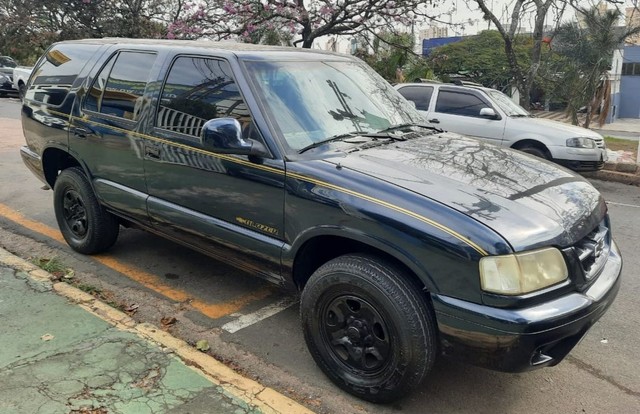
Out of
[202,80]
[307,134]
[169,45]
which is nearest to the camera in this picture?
[307,134]

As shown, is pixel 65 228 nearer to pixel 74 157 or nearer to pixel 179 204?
pixel 74 157

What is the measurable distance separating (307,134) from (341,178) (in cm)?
55

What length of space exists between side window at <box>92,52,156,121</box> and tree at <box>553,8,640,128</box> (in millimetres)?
16402

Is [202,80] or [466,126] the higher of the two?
[202,80]

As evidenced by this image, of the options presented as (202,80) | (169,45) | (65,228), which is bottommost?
(65,228)

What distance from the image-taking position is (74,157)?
4715mm

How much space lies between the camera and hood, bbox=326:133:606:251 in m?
2.65

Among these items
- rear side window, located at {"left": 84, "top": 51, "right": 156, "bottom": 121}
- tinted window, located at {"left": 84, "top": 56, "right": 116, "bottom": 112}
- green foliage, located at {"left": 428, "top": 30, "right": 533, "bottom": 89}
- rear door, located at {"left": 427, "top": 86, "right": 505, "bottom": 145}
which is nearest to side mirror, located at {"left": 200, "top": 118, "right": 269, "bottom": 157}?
rear side window, located at {"left": 84, "top": 51, "right": 156, "bottom": 121}

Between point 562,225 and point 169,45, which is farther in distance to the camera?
point 169,45

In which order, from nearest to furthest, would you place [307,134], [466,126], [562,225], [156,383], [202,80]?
[562,225]
[156,383]
[307,134]
[202,80]
[466,126]

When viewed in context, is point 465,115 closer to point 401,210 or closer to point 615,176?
point 615,176

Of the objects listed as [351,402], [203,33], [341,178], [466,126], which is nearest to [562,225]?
[341,178]

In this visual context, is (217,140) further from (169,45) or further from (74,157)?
(74,157)

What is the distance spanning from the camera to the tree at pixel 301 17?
40.5 ft
